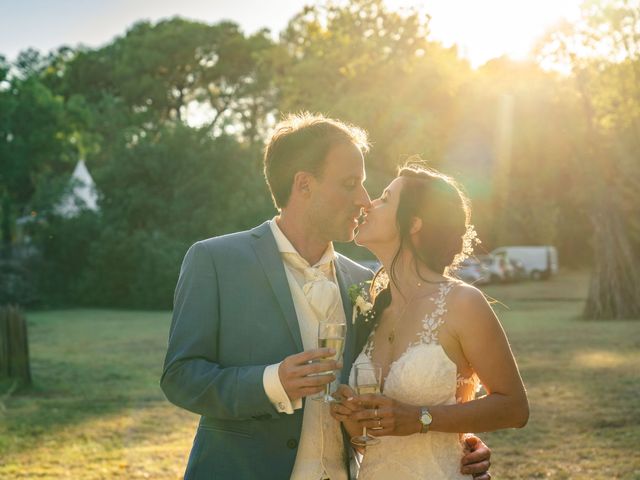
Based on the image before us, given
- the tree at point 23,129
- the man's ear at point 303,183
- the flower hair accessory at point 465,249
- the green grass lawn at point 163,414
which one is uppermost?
the tree at point 23,129

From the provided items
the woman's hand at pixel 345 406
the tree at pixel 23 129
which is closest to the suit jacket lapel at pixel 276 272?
the woman's hand at pixel 345 406

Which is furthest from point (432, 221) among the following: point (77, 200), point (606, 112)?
point (77, 200)

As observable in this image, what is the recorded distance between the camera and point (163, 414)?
1300 cm

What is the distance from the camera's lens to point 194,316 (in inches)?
148

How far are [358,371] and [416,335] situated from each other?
2.19ft

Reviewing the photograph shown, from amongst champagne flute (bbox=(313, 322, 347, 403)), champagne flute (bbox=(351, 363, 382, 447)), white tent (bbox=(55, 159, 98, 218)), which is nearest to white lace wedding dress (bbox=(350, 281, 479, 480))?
champagne flute (bbox=(351, 363, 382, 447))

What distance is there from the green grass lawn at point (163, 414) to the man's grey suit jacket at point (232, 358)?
172 cm

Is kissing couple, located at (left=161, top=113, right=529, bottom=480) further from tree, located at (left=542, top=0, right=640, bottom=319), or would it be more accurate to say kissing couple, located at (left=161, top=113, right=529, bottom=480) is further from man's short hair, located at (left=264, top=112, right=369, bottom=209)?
tree, located at (left=542, top=0, right=640, bottom=319)

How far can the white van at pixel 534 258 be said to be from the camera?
173 feet

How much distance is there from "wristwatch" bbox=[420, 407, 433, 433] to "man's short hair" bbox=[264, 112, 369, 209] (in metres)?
1.18

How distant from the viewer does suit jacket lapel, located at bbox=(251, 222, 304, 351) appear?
3.85 m

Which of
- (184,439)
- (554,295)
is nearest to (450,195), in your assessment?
(184,439)

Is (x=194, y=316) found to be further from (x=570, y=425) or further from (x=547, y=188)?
(x=547, y=188)

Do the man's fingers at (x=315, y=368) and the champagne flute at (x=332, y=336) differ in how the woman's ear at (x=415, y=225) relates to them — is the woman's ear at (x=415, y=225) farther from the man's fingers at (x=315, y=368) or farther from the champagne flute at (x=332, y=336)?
the man's fingers at (x=315, y=368)
